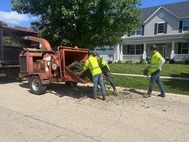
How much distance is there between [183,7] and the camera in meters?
28.4

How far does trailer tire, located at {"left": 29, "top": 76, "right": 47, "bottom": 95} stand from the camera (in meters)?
7.95

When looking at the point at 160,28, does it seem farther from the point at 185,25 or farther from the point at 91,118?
the point at 91,118

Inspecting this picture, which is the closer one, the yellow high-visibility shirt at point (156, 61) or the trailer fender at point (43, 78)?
the yellow high-visibility shirt at point (156, 61)

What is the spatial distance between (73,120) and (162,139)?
7.16 ft

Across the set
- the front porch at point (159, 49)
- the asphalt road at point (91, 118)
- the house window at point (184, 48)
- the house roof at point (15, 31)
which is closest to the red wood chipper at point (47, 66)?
the asphalt road at point (91, 118)

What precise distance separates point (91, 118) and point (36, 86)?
366 cm

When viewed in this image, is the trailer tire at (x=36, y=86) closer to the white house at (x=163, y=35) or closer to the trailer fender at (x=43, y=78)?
the trailer fender at (x=43, y=78)

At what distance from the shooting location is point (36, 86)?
325 inches

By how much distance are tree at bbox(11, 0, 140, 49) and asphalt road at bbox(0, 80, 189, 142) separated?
3887 millimetres

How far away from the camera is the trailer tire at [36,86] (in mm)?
7953

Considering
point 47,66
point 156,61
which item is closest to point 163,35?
point 156,61

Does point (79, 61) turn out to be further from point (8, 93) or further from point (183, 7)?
point (183, 7)

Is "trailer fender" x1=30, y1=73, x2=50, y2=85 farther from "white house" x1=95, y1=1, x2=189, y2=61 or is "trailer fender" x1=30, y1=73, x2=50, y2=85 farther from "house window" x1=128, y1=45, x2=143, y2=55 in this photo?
"house window" x1=128, y1=45, x2=143, y2=55

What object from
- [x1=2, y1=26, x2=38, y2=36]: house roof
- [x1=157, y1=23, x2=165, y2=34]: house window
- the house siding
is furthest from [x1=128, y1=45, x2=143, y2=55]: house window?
[x1=2, y1=26, x2=38, y2=36]: house roof
